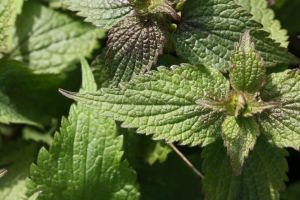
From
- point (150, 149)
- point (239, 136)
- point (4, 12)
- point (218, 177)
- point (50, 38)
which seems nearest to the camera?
point (239, 136)

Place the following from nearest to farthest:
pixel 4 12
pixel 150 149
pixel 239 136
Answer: pixel 239 136
pixel 4 12
pixel 150 149

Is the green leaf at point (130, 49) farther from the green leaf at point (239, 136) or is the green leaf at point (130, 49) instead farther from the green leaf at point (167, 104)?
the green leaf at point (239, 136)

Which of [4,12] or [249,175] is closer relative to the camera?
[249,175]

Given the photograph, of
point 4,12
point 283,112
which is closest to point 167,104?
point 283,112

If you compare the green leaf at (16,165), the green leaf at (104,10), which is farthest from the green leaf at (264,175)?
the green leaf at (16,165)

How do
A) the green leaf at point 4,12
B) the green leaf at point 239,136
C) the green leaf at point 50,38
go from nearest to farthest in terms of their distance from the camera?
the green leaf at point 239,136
the green leaf at point 4,12
the green leaf at point 50,38

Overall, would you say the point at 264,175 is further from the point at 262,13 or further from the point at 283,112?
the point at 262,13

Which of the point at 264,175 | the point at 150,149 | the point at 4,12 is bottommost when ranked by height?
the point at 150,149
